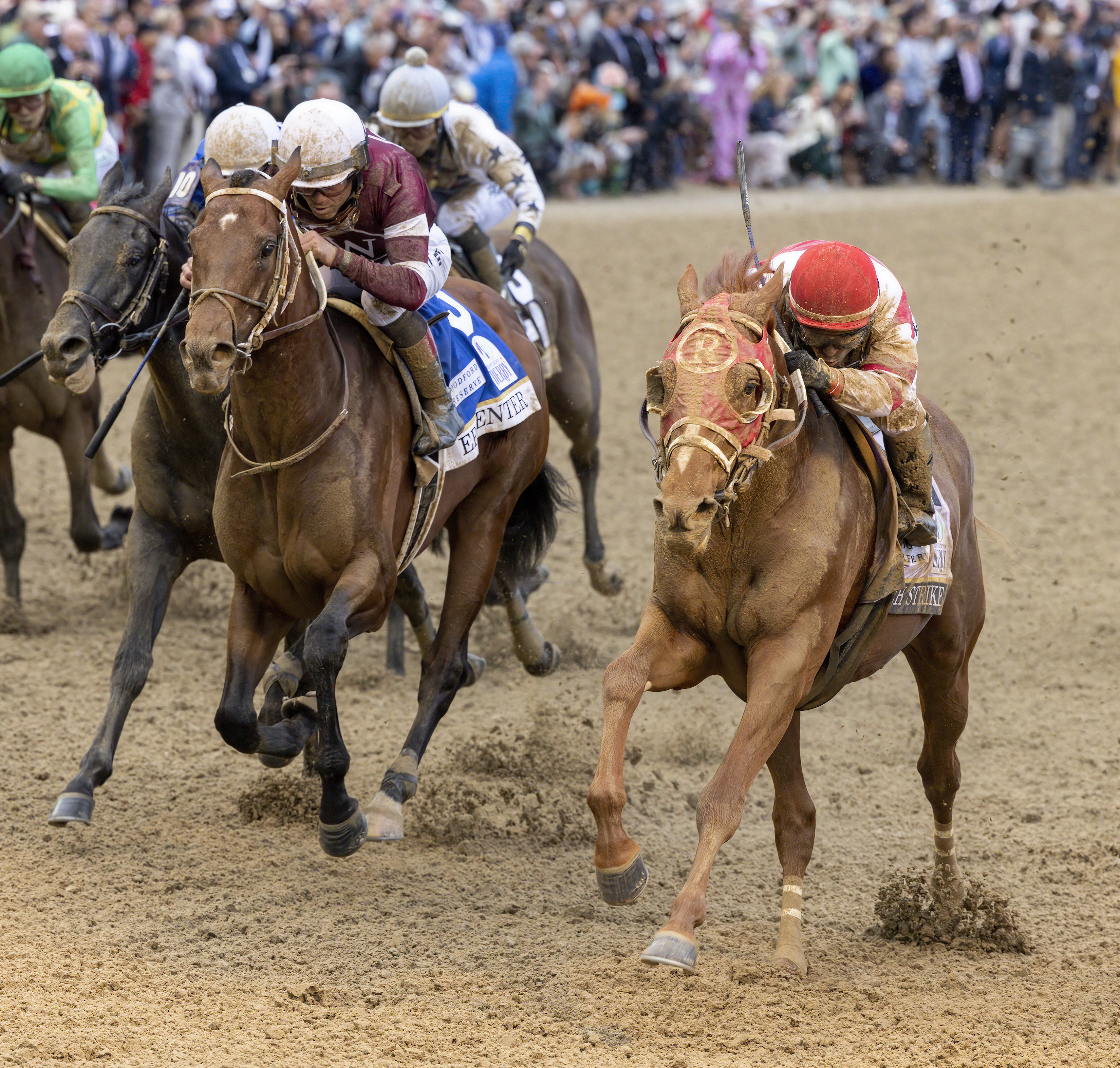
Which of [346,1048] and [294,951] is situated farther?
[294,951]

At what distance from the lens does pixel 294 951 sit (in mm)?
4750

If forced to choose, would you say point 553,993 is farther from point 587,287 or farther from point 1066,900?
point 587,287

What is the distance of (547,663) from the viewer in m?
7.22

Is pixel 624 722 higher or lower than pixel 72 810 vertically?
higher

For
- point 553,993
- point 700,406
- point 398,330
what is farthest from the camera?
point 398,330

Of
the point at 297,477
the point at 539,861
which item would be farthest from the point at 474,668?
the point at 297,477

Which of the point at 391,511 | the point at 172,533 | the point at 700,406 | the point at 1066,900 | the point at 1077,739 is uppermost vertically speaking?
the point at 700,406

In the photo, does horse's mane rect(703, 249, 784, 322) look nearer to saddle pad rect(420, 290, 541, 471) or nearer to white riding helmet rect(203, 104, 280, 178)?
saddle pad rect(420, 290, 541, 471)

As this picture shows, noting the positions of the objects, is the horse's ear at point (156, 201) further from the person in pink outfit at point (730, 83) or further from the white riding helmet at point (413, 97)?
the person in pink outfit at point (730, 83)

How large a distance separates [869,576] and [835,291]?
2.80ft

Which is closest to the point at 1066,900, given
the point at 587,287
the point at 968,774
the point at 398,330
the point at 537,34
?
the point at 968,774

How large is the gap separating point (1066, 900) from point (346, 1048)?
272 cm

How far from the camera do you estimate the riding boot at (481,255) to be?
24.4ft

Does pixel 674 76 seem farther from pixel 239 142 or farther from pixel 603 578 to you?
pixel 239 142
